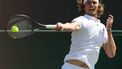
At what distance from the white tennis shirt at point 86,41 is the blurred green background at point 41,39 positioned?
2.71 meters

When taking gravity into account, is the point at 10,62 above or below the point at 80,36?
below

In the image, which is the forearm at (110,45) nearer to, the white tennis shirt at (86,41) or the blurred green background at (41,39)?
the white tennis shirt at (86,41)

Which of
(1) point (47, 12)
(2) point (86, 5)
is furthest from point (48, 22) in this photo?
(2) point (86, 5)

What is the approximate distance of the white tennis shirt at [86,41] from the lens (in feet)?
18.1

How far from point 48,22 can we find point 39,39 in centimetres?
28

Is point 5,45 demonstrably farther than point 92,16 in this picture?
Yes

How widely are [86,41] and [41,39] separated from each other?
2855 mm

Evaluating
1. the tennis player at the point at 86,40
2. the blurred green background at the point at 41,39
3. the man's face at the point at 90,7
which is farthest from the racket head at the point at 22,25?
the blurred green background at the point at 41,39

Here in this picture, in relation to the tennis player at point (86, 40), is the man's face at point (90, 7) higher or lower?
higher

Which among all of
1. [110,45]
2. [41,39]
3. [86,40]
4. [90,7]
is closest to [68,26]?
[86,40]

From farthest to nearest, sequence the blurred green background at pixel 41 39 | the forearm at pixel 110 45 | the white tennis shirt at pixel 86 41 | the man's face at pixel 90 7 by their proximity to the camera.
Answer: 1. the blurred green background at pixel 41 39
2. the forearm at pixel 110 45
3. the man's face at pixel 90 7
4. the white tennis shirt at pixel 86 41

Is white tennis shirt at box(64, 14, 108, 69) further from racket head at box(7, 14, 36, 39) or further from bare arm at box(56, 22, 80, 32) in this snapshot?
racket head at box(7, 14, 36, 39)

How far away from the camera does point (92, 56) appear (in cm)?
562

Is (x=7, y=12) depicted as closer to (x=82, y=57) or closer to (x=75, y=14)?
(x=75, y=14)
